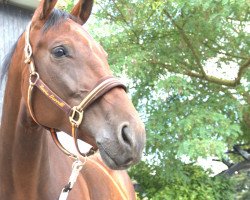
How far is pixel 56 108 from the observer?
71.3 inches

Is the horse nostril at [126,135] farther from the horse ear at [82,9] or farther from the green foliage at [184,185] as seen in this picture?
the green foliage at [184,185]

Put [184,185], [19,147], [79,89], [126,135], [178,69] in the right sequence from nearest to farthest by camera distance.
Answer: [126,135], [79,89], [19,147], [178,69], [184,185]

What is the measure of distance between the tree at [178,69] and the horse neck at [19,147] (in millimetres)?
2545

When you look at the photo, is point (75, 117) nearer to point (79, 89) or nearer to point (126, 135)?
point (79, 89)

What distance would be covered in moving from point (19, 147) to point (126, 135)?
0.66m

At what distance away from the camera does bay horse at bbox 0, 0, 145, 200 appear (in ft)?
5.38

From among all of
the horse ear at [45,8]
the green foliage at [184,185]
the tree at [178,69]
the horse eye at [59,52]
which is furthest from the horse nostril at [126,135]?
the green foliage at [184,185]

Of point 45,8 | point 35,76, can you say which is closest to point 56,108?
point 35,76

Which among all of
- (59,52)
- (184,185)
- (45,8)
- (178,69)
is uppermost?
(45,8)

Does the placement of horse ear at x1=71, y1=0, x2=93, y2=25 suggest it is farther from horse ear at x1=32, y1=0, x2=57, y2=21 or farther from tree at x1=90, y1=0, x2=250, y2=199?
tree at x1=90, y1=0, x2=250, y2=199

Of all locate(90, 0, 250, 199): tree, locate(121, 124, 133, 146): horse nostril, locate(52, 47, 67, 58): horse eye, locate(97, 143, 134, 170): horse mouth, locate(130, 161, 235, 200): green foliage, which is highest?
locate(52, 47, 67, 58): horse eye

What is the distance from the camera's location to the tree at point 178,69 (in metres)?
4.68

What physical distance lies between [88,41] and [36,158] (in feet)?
2.00

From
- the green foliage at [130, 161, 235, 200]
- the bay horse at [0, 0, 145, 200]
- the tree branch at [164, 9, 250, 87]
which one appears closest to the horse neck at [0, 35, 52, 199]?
the bay horse at [0, 0, 145, 200]
